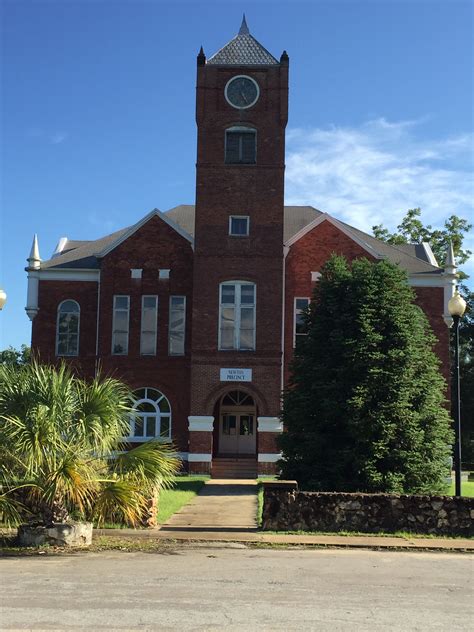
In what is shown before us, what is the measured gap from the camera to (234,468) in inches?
1251

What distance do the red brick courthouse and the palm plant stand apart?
50.7 ft

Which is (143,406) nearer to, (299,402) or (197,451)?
(197,451)

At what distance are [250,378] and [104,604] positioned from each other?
21.8 m

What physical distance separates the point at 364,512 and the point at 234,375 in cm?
1500

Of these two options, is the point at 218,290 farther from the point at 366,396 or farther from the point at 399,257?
the point at 366,396

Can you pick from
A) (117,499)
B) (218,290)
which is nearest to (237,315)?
(218,290)

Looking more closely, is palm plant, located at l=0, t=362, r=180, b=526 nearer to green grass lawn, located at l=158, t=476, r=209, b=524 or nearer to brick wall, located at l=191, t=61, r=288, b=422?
green grass lawn, located at l=158, t=476, r=209, b=524

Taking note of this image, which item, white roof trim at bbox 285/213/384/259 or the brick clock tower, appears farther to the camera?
white roof trim at bbox 285/213/384/259

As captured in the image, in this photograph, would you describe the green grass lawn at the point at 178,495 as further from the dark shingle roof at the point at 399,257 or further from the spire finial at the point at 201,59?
the spire finial at the point at 201,59

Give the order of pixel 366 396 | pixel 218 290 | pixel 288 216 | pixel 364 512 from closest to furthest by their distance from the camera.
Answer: pixel 364 512
pixel 366 396
pixel 218 290
pixel 288 216

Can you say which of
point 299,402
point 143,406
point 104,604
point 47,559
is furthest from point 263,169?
point 104,604

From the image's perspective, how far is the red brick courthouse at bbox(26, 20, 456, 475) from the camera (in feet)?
100

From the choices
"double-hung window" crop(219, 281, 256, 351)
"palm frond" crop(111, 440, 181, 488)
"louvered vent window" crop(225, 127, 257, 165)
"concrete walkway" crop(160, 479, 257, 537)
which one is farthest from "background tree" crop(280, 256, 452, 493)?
"louvered vent window" crop(225, 127, 257, 165)

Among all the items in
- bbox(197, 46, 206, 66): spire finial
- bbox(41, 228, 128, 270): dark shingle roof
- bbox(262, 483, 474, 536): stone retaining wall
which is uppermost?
bbox(197, 46, 206, 66): spire finial
